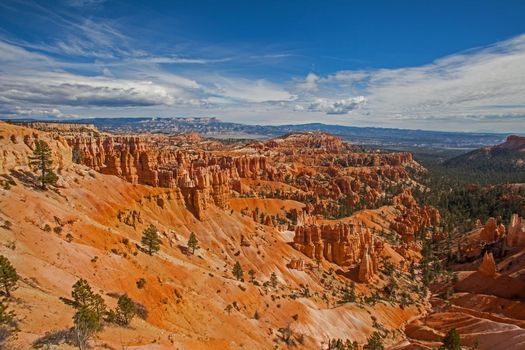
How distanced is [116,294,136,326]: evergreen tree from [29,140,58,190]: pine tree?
898 inches

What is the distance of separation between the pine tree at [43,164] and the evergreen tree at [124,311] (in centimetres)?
2280

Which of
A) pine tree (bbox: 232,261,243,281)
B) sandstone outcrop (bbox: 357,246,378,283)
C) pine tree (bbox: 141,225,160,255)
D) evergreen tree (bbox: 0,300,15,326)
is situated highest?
evergreen tree (bbox: 0,300,15,326)

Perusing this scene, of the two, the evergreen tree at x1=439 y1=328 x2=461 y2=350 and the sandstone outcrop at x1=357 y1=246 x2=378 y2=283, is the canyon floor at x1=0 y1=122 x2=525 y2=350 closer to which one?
the sandstone outcrop at x1=357 y1=246 x2=378 y2=283

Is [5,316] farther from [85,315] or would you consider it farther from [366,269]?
[366,269]

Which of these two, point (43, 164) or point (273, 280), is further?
point (273, 280)

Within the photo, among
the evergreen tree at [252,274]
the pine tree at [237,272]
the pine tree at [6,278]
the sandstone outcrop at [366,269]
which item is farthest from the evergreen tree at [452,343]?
the pine tree at [6,278]

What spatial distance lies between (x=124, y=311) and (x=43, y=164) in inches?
954

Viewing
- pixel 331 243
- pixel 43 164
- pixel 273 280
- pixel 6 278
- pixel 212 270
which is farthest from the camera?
pixel 331 243

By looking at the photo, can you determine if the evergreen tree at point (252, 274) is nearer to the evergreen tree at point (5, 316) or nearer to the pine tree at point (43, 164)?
the pine tree at point (43, 164)

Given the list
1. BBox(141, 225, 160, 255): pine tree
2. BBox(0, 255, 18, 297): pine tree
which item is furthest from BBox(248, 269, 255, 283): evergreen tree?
BBox(0, 255, 18, 297): pine tree

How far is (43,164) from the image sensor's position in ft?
141

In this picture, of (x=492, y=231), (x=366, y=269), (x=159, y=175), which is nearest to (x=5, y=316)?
(x=366, y=269)

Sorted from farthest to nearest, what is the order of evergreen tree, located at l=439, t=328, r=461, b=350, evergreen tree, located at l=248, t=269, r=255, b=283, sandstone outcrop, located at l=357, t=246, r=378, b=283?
1. sandstone outcrop, located at l=357, t=246, r=378, b=283
2. evergreen tree, located at l=248, t=269, r=255, b=283
3. evergreen tree, located at l=439, t=328, r=461, b=350

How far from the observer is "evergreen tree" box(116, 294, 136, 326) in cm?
2628
